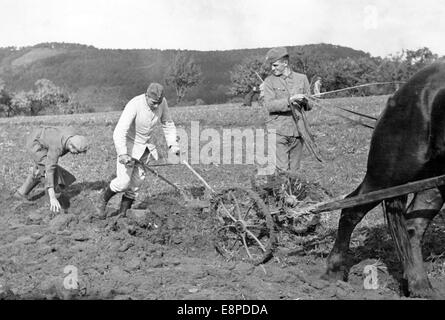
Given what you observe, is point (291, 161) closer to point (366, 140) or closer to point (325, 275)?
point (325, 275)

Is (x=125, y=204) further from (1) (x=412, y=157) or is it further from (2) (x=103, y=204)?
(1) (x=412, y=157)

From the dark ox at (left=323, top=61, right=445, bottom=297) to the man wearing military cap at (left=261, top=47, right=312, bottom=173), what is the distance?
6.16 ft

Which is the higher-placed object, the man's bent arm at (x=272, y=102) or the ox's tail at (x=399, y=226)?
the man's bent arm at (x=272, y=102)

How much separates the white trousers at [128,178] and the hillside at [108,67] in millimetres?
74226

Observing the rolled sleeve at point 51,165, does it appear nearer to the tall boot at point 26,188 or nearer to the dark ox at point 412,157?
the tall boot at point 26,188

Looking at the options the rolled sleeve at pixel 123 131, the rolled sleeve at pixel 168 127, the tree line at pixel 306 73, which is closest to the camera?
the rolled sleeve at pixel 123 131

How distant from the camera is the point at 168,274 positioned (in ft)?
19.7

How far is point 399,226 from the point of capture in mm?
5586

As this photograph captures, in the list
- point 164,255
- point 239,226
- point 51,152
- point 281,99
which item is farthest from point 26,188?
point 281,99

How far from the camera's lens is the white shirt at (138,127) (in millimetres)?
7961

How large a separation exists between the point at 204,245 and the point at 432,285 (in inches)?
107

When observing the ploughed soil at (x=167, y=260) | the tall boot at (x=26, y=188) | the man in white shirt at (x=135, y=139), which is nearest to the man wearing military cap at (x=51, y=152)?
the tall boot at (x=26, y=188)

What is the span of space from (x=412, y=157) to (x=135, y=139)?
160 inches
